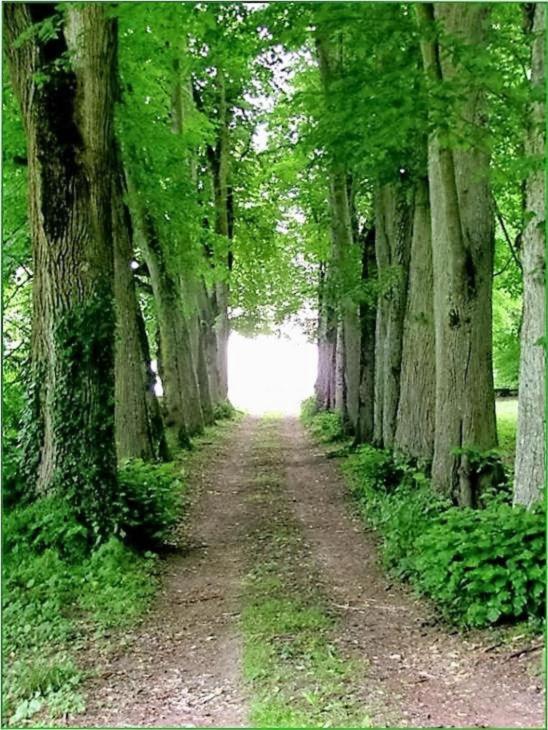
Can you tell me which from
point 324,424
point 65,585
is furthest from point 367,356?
point 65,585

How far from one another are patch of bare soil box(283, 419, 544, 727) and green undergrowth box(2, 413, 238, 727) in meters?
1.49

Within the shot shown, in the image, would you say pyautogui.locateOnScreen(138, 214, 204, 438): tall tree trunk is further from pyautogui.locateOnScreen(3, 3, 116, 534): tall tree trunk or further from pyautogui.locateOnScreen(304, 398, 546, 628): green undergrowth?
pyautogui.locateOnScreen(304, 398, 546, 628): green undergrowth

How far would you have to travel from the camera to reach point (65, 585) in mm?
5754

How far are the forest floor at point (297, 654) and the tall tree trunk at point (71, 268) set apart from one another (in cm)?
119

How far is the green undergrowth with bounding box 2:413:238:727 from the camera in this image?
4.24 metres

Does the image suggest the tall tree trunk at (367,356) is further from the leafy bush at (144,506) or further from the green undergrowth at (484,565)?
the green undergrowth at (484,565)

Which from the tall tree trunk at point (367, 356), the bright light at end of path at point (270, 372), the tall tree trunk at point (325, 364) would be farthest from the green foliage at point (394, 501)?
the bright light at end of path at point (270, 372)

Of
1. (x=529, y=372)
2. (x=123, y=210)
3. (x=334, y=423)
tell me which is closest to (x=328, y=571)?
(x=529, y=372)

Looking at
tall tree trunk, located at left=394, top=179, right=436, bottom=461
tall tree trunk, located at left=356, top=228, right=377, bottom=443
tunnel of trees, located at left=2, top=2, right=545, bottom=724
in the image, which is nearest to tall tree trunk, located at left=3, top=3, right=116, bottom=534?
tunnel of trees, located at left=2, top=2, right=545, bottom=724

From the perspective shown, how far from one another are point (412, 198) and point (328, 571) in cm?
463

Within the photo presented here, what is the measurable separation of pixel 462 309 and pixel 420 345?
1969mm

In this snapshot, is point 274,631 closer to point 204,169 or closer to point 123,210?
point 123,210

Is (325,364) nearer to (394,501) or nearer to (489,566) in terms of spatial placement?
(394,501)

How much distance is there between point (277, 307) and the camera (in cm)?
2561
